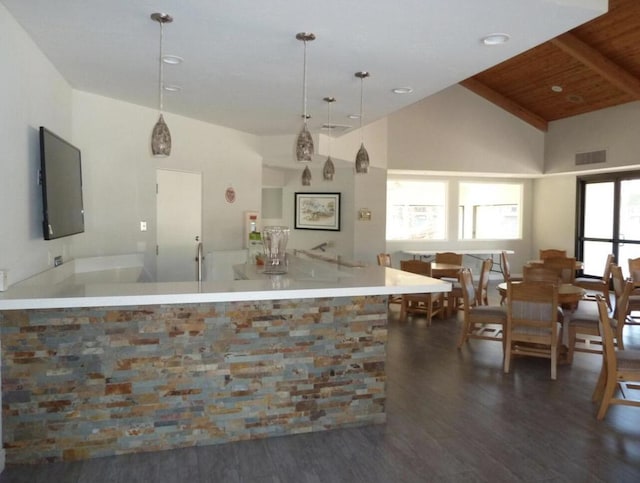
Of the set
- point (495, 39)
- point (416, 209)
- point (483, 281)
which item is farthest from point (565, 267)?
point (495, 39)

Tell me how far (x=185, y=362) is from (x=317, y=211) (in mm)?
6709

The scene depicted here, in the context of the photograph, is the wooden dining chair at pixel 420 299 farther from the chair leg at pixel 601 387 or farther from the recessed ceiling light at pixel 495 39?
the recessed ceiling light at pixel 495 39

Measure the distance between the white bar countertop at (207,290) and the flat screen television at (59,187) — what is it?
0.58 metres

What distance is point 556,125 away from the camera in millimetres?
9914

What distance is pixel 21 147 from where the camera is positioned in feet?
10.6

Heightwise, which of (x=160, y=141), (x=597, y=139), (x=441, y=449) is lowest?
(x=441, y=449)

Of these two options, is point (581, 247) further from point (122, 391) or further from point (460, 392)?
point (122, 391)

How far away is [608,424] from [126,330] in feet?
10.9

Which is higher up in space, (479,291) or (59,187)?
(59,187)

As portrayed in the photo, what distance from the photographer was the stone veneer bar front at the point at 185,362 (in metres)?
2.81

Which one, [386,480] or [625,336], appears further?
[625,336]

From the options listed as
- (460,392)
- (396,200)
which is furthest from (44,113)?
(396,200)

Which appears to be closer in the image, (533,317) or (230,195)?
(533,317)

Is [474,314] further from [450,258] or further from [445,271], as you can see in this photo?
[450,258]
